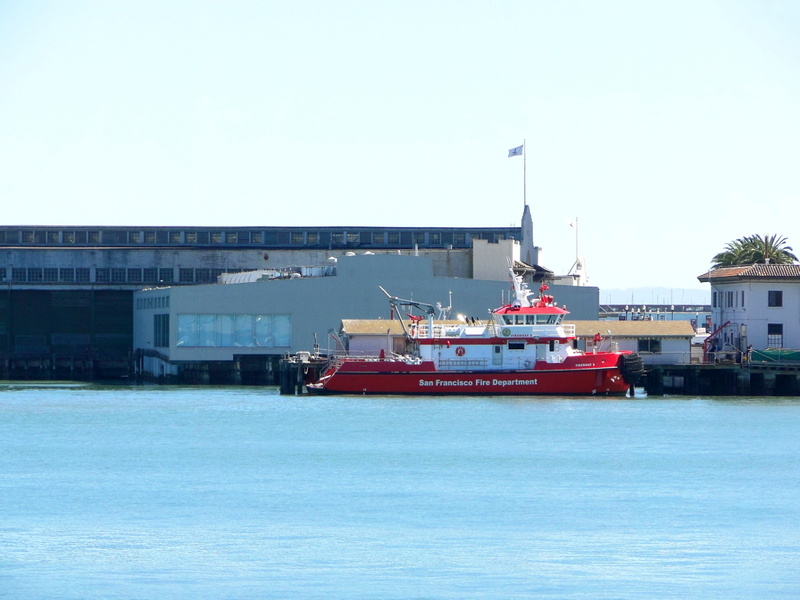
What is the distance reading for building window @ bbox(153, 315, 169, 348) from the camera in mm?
88438

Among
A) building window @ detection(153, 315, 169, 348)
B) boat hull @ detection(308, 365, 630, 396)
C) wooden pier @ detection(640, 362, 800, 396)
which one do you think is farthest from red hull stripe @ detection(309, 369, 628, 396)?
building window @ detection(153, 315, 169, 348)

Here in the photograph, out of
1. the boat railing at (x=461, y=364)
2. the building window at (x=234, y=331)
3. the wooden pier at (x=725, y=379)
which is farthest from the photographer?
the building window at (x=234, y=331)

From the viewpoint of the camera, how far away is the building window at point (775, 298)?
7594cm

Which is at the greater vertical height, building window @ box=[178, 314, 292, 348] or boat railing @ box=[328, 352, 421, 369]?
building window @ box=[178, 314, 292, 348]

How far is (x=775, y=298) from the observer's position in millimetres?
76000

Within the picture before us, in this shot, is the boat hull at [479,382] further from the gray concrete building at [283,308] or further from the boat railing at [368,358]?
the gray concrete building at [283,308]

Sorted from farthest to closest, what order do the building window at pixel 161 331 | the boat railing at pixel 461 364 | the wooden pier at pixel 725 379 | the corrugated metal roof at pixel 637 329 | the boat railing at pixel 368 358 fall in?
1. the building window at pixel 161 331
2. the corrugated metal roof at pixel 637 329
3. the boat railing at pixel 368 358
4. the wooden pier at pixel 725 379
5. the boat railing at pixel 461 364

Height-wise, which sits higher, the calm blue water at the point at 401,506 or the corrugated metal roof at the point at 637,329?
the corrugated metal roof at the point at 637,329

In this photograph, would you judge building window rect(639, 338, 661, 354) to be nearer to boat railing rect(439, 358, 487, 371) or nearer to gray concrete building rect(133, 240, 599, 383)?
gray concrete building rect(133, 240, 599, 383)

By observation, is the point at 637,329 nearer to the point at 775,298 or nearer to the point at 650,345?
the point at 650,345

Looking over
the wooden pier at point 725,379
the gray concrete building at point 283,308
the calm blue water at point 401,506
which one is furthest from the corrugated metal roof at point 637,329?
the calm blue water at point 401,506

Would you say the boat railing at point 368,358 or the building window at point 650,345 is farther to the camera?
the building window at point 650,345

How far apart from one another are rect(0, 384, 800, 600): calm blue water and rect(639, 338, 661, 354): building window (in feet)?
48.4

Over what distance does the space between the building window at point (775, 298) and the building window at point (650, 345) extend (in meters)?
5.75
